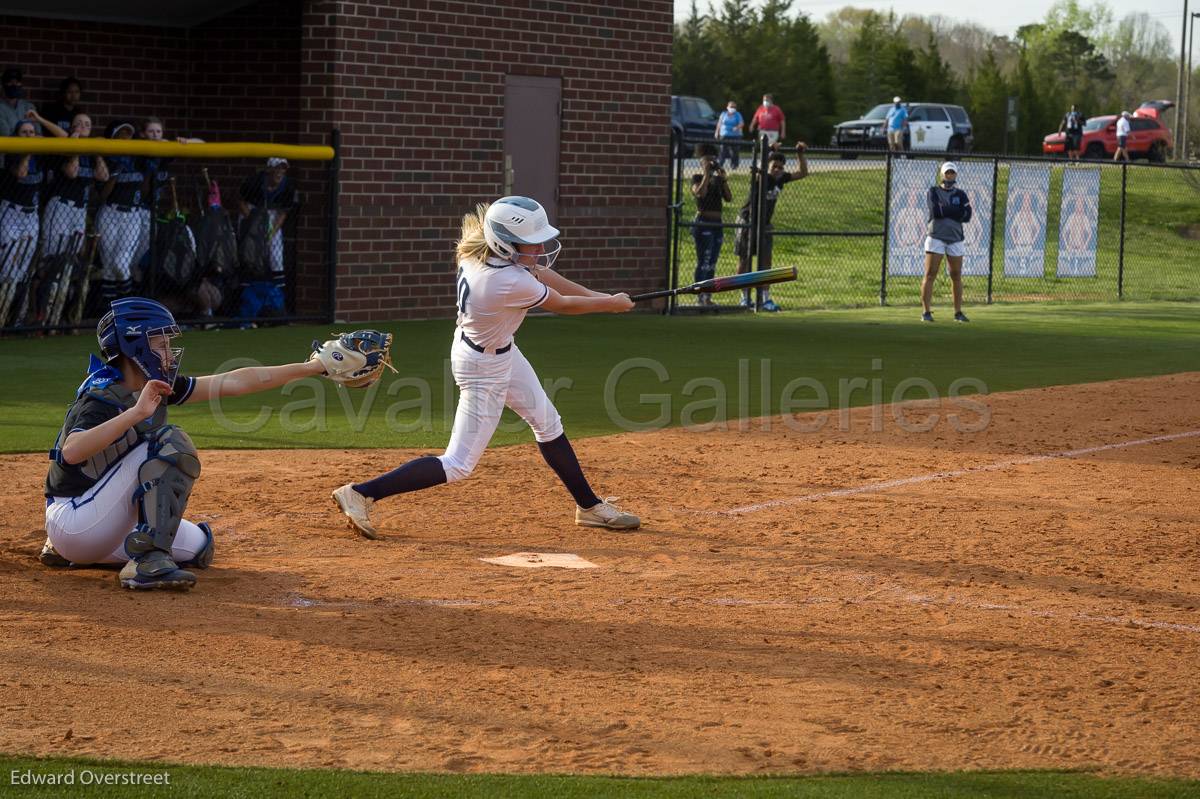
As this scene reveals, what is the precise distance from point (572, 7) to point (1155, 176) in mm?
30973

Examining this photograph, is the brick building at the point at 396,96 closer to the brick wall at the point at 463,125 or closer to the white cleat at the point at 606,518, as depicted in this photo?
the brick wall at the point at 463,125

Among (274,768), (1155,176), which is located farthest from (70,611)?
(1155,176)

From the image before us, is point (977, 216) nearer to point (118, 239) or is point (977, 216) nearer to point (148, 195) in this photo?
point (148, 195)

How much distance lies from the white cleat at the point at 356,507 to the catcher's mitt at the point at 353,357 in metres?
1.28

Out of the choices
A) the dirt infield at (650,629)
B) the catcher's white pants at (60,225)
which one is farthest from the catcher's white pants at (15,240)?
the dirt infield at (650,629)

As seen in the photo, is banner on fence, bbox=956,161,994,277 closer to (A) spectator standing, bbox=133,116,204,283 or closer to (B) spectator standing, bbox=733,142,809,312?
(B) spectator standing, bbox=733,142,809,312

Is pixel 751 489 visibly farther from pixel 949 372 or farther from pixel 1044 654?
pixel 949 372

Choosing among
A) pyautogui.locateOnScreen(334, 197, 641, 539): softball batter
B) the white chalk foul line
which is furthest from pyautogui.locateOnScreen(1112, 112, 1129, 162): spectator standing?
pyautogui.locateOnScreen(334, 197, 641, 539): softball batter

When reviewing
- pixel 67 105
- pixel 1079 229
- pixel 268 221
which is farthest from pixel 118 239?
pixel 1079 229

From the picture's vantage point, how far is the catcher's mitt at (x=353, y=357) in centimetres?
659

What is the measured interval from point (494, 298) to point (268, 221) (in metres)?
10.9

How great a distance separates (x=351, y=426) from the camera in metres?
11.6

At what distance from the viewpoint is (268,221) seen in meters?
17.9

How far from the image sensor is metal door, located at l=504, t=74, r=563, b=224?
66.6 feet
